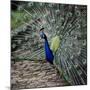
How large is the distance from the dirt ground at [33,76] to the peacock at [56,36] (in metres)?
0.06

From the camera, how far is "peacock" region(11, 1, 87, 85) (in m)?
1.93

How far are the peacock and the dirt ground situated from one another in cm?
6

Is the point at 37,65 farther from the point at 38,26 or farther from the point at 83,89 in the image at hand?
the point at 83,89

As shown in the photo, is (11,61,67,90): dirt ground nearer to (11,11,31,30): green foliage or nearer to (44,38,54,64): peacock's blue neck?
(44,38,54,64): peacock's blue neck

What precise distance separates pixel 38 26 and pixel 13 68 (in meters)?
0.49

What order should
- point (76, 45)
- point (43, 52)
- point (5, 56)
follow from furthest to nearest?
point (76, 45), point (43, 52), point (5, 56)

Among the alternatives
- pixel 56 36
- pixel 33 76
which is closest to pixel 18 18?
pixel 56 36

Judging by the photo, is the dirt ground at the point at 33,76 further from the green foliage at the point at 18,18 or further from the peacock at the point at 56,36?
the green foliage at the point at 18,18

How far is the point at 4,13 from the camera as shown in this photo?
1.86m

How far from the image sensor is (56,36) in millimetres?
2043

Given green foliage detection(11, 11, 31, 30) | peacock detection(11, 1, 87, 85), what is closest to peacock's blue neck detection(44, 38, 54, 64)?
peacock detection(11, 1, 87, 85)

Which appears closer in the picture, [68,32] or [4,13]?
[4,13]

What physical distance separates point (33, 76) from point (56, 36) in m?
0.48

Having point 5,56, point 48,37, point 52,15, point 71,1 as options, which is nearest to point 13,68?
point 5,56
